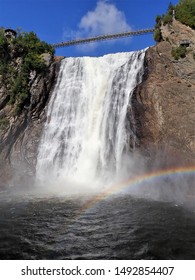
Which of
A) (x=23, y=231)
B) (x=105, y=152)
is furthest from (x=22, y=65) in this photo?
(x=23, y=231)

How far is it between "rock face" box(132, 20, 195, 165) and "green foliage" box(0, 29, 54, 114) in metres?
15.7

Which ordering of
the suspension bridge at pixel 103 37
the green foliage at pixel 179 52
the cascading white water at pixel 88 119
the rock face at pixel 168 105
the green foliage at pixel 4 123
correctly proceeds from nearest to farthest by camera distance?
the rock face at pixel 168 105
the green foliage at pixel 179 52
the cascading white water at pixel 88 119
the green foliage at pixel 4 123
the suspension bridge at pixel 103 37

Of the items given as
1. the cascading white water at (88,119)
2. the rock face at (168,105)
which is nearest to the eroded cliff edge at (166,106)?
the rock face at (168,105)

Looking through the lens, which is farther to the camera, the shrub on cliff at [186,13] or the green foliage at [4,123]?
the green foliage at [4,123]

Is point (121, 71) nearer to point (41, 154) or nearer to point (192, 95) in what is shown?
point (192, 95)

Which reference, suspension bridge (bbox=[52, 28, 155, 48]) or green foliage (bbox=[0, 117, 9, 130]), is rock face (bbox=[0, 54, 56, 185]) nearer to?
green foliage (bbox=[0, 117, 9, 130])

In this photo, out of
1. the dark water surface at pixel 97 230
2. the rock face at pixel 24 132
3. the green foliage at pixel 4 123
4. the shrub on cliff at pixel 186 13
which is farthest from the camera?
the green foliage at pixel 4 123

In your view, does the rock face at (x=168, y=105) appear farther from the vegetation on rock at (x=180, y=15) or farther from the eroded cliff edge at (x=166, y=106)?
the vegetation on rock at (x=180, y=15)

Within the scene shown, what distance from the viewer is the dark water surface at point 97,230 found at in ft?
41.6

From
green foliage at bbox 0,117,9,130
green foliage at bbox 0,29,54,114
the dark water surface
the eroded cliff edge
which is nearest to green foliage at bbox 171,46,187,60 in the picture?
the eroded cliff edge

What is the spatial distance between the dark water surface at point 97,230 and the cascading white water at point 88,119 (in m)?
9.59

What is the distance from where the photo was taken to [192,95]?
27.1 metres

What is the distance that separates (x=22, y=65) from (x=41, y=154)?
12.4 metres

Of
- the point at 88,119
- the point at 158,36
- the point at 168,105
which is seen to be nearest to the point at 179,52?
the point at 158,36
